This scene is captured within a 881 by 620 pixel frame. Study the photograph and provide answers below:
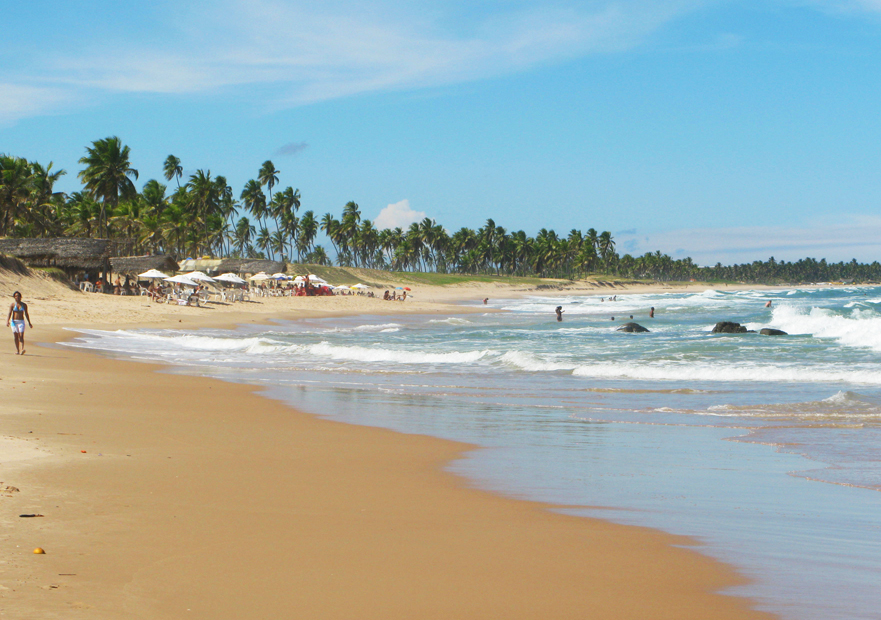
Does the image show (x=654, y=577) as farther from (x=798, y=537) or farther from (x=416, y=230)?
(x=416, y=230)

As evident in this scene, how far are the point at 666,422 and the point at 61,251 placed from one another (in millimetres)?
44313

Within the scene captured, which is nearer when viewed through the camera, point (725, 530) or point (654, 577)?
point (654, 577)

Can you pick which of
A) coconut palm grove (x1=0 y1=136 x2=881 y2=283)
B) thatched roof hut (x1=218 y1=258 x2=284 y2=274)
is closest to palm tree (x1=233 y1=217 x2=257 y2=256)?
coconut palm grove (x1=0 y1=136 x2=881 y2=283)

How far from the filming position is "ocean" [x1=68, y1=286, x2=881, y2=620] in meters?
4.93

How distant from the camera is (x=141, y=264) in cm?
5234

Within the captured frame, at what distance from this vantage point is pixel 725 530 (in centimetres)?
516

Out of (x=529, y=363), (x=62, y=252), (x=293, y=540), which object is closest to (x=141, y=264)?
(x=62, y=252)

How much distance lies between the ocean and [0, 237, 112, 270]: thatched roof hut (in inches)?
876

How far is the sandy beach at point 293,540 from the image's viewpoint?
3.54 m

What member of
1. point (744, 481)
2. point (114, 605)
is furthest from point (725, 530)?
point (114, 605)

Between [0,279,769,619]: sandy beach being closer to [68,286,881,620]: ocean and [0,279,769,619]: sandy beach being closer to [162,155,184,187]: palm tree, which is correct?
[68,286,881,620]: ocean

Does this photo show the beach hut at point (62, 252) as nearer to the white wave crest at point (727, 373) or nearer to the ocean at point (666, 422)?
the ocean at point (666, 422)

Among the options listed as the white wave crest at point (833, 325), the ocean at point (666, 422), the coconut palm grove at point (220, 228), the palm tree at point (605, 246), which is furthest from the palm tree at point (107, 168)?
the palm tree at point (605, 246)

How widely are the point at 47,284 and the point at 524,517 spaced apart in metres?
41.2
